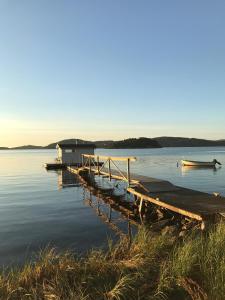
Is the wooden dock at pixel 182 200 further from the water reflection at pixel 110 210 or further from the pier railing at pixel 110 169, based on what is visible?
the water reflection at pixel 110 210

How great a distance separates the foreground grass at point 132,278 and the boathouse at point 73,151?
46.5m

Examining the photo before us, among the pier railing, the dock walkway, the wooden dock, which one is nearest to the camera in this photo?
the wooden dock

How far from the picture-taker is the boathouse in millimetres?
55719

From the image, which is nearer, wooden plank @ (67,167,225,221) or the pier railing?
wooden plank @ (67,167,225,221)

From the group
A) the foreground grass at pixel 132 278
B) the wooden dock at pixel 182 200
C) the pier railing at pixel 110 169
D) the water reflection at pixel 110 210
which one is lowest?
the water reflection at pixel 110 210

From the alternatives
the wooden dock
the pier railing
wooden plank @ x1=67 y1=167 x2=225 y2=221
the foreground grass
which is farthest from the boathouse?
the foreground grass

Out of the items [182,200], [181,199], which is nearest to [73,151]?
[181,199]

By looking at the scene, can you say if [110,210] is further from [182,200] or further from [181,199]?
[182,200]

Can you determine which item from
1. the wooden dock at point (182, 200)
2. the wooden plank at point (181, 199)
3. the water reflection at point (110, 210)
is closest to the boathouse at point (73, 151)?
the water reflection at point (110, 210)

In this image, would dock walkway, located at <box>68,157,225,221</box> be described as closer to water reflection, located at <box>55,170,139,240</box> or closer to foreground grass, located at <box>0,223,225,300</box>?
water reflection, located at <box>55,170,139,240</box>

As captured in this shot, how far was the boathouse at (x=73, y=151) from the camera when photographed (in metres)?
55.7

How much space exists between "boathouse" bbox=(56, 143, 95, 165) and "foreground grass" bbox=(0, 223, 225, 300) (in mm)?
46493

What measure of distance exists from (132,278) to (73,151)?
163 ft

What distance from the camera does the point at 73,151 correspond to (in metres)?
56.5
